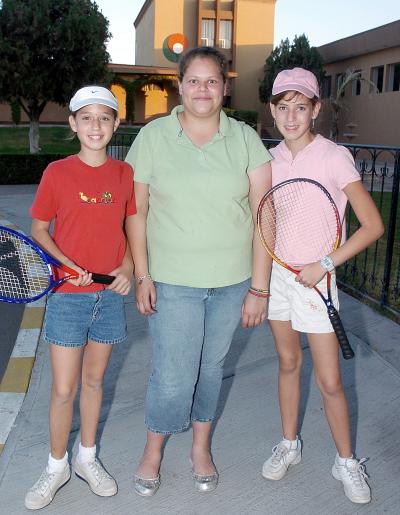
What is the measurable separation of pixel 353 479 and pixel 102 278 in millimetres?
1511

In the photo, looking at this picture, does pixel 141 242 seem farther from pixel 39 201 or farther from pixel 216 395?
pixel 216 395

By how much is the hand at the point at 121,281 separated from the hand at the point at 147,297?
62 mm

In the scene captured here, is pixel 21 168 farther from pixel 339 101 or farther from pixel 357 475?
pixel 339 101

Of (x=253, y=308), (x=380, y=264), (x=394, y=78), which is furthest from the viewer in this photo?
(x=394, y=78)

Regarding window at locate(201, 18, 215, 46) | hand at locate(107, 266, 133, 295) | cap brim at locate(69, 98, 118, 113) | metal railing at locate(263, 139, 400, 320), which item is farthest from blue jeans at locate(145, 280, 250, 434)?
window at locate(201, 18, 215, 46)

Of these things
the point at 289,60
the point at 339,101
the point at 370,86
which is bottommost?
the point at 339,101

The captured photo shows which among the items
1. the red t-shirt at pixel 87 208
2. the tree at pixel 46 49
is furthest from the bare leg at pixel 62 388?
the tree at pixel 46 49

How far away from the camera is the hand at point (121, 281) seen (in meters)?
2.54

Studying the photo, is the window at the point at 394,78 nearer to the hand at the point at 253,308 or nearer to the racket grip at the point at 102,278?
the hand at the point at 253,308

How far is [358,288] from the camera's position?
632 cm

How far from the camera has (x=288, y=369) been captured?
9.37 ft

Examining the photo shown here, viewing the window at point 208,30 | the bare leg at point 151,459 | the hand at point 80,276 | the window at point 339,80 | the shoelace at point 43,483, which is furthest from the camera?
the window at point 208,30

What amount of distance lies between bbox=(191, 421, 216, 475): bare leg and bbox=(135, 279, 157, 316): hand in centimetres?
67

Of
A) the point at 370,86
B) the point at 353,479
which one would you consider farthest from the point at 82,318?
the point at 370,86
